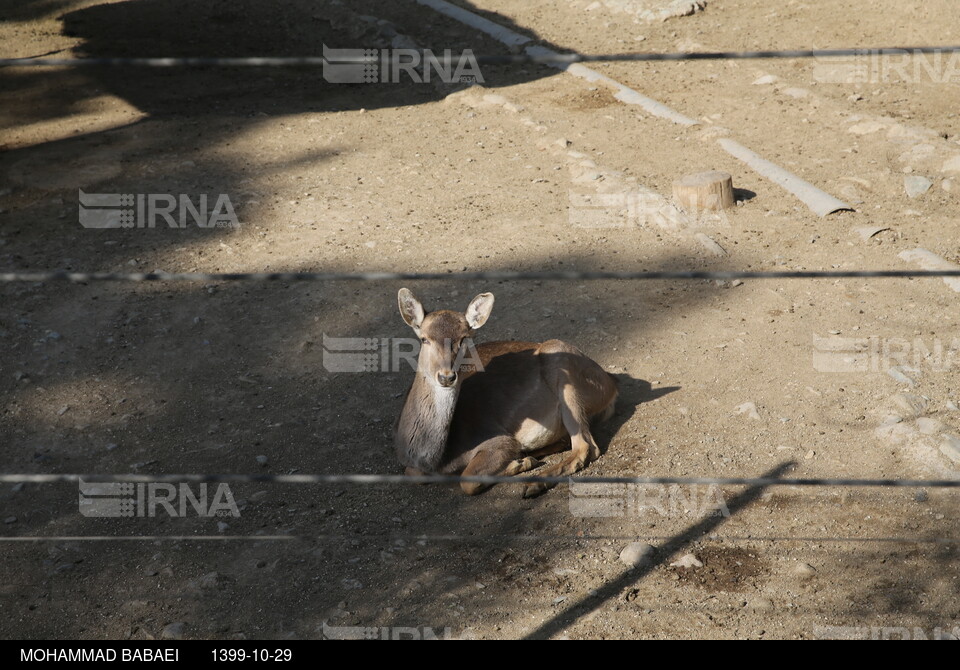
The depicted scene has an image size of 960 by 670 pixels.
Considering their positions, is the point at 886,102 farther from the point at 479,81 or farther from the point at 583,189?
the point at 479,81

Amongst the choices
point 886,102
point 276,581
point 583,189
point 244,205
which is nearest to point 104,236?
point 244,205

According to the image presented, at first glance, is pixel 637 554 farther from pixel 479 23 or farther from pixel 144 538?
pixel 479 23

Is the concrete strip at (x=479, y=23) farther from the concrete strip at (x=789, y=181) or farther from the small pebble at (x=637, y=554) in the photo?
the small pebble at (x=637, y=554)

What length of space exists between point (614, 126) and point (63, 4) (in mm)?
11325

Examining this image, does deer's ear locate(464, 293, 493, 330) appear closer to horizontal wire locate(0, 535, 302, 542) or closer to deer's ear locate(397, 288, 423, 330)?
deer's ear locate(397, 288, 423, 330)

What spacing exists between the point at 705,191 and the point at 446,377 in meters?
4.52

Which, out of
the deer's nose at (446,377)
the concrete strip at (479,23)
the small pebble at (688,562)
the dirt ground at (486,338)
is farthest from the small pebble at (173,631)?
the concrete strip at (479,23)

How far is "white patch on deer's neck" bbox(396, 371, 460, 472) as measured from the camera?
225 inches

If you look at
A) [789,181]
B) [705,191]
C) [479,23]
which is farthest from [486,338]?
[479,23]

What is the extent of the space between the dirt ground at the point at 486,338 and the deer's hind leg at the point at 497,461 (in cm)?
13

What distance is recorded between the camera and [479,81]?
13055mm

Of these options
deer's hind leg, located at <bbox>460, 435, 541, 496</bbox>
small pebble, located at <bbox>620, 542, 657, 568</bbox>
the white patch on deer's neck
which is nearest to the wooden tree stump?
deer's hind leg, located at <bbox>460, 435, 541, 496</bbox>
